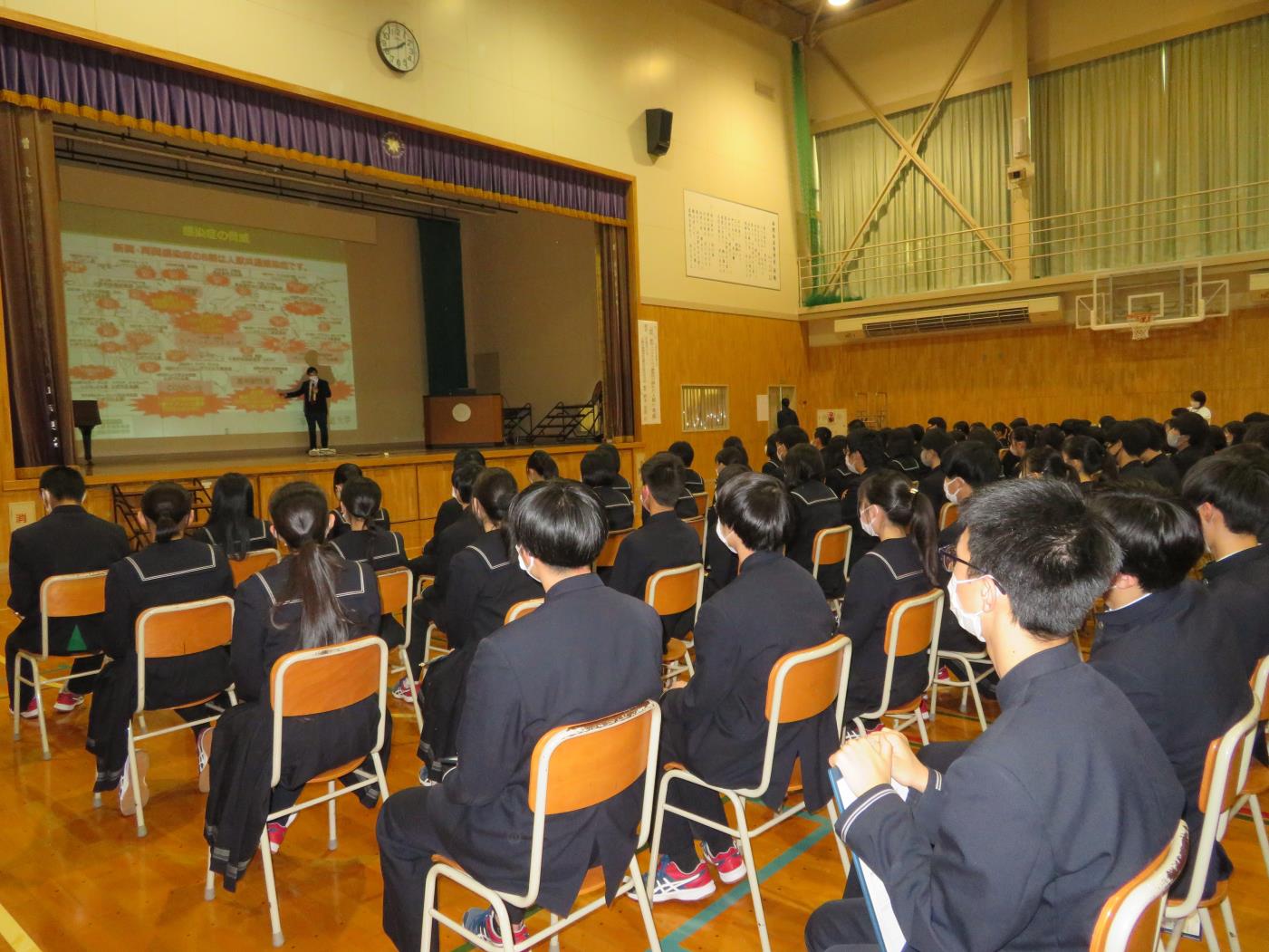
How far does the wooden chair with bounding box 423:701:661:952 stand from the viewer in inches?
69.9

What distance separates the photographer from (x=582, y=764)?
182 cm

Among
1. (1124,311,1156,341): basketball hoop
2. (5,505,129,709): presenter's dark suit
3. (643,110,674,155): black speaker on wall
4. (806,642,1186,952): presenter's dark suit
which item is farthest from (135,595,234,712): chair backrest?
(1124,311,1156,341): basketball hoop

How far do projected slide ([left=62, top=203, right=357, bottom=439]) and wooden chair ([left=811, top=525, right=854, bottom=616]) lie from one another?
377 inches

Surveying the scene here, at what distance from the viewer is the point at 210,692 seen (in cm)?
330

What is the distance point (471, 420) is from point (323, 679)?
10.0m

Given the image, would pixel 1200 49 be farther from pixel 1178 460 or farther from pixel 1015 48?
pixel 1178 460

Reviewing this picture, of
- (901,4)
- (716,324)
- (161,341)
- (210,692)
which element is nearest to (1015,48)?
(901,4)

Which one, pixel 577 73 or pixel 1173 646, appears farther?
pixel 577 73

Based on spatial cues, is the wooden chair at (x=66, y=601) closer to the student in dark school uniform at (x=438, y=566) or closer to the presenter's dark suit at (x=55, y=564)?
the presenter's dark suit at (x=55, y=564)

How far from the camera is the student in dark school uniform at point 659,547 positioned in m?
3.88

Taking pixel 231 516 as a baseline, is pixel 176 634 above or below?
below

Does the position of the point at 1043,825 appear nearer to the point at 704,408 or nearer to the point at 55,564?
the point at 55,564

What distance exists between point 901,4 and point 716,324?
6015mm

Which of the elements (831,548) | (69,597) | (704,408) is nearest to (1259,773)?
(831,548)
